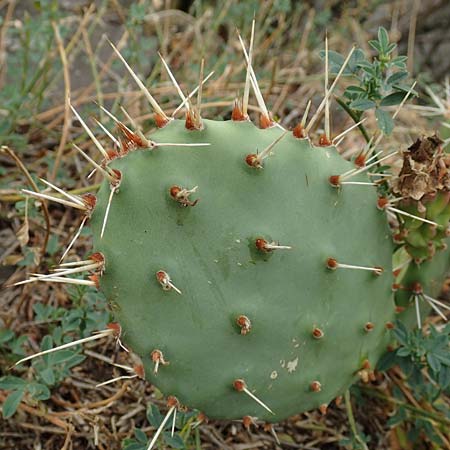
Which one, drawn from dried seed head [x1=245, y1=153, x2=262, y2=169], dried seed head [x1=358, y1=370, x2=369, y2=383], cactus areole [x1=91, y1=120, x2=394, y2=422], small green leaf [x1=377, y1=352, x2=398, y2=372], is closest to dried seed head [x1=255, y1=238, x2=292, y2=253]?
cactus areole [x1=91, y1=120, x2=394, y2=422]

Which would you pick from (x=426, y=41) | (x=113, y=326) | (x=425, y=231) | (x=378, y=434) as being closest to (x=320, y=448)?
(x=378, y=434)

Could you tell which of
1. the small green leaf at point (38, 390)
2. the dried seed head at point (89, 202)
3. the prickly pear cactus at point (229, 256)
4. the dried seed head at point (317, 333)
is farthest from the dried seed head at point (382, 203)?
the small green leaf at point (38, 390)

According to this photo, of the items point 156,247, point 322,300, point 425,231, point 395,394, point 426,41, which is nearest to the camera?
point 156,247

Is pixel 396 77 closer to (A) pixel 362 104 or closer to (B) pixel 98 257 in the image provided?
(A) pixel 362 104

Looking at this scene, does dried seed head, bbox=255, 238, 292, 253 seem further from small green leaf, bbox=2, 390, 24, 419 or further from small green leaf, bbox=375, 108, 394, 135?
small green leaf, bbox=2, 390, 24, 419

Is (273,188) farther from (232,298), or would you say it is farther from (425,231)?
(425,231)

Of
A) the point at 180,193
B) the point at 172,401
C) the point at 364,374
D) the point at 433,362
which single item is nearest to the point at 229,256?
the point at 180,193

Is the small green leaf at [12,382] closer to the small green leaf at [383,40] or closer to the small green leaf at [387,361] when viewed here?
the small green leaf at [387,361]

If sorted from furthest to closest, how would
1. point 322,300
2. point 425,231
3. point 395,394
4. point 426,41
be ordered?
point 426,41
point 395,394
point 425,231
point 322,300
